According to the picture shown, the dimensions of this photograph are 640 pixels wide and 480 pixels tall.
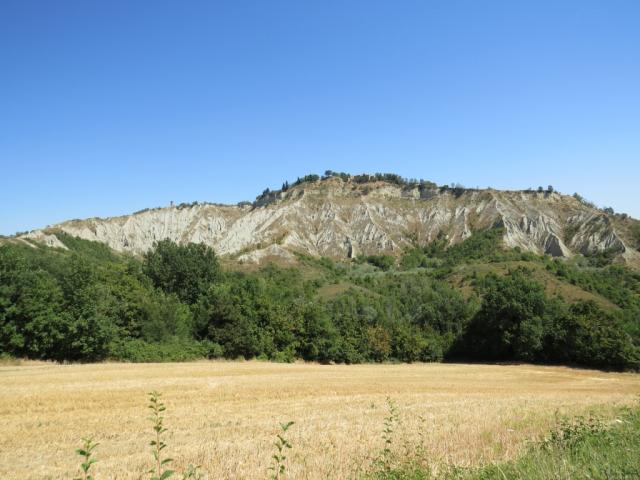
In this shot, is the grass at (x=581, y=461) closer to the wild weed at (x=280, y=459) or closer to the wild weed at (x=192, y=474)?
the wild weed at (x=280, y=459)

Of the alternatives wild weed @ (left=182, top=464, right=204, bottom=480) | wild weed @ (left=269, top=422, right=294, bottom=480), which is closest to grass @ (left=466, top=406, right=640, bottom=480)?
wild weed @ (left=269, top=422, right=294, bottom=480)

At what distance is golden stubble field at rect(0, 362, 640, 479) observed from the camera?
10.8 metres

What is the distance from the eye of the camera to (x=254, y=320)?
5262 cm

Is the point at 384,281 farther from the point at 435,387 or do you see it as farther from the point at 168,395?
the point at 168,395

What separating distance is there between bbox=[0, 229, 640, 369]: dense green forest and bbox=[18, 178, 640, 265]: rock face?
63725 mm

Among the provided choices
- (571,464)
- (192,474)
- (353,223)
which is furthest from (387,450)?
(353,223)

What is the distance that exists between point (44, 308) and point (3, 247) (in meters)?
6.75

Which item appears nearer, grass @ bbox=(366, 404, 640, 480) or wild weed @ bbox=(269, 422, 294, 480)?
Answer: wild weed @ bbox=(269, 422, 294, 480)

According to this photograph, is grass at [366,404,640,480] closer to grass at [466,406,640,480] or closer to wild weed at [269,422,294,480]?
grass at [466,406,640,480]

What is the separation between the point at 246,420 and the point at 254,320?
119 ft

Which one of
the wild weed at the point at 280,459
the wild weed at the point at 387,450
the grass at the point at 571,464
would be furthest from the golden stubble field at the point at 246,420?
the grass at the point at 571,464

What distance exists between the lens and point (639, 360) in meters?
51.0

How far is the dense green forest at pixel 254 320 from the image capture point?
40000 mm

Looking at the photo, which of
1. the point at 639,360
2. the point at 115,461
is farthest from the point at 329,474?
the point at 639,360
